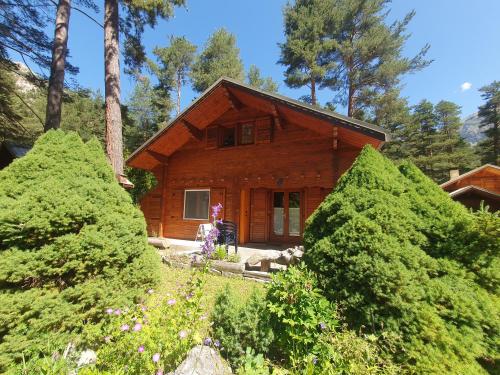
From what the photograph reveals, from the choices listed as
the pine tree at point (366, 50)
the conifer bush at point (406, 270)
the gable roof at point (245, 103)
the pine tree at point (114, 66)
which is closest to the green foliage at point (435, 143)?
the pine tree at point (366, 50)

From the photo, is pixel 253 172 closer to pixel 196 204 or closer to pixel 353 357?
pixel 196 204

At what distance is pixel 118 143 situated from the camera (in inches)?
316

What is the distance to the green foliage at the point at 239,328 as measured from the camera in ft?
7.54

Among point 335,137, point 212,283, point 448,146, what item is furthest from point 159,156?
point 448,146

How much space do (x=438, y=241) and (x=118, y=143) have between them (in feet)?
28.4

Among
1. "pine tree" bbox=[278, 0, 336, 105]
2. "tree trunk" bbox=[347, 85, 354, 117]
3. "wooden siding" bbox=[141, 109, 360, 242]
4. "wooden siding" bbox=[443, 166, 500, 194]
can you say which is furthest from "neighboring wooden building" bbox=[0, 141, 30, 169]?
"wooden siding" bbox=[443, 166, 500, 194]

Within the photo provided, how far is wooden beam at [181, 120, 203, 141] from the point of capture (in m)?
10.6

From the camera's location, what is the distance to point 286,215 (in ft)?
33.2

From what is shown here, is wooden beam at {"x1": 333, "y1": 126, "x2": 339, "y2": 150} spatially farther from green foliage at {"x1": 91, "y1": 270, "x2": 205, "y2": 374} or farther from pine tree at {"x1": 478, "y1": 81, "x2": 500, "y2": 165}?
pine tree at {"x1": 478, "y1": 81, "x2": 500, "y2": 165}

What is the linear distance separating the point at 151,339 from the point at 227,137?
388 inches

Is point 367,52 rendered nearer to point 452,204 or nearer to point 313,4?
point 313,4

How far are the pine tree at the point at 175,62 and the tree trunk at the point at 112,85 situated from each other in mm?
16659

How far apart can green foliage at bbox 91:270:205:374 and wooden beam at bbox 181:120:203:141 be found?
921 cm

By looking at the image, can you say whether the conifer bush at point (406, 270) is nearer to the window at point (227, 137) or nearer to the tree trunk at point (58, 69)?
the window at point (227, 137)
